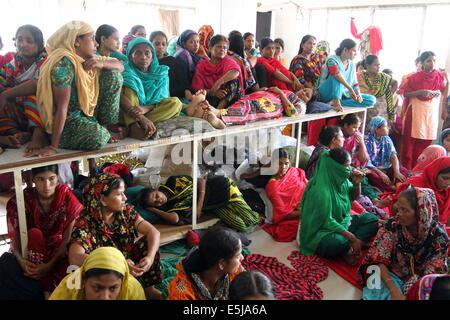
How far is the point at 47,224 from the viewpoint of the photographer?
252 centimetres

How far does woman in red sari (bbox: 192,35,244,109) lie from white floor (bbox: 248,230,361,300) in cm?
121

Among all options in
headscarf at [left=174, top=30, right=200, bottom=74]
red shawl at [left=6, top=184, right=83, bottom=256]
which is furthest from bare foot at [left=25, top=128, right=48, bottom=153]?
headscarf at [left=174, top=30, right=200, bottom=74]

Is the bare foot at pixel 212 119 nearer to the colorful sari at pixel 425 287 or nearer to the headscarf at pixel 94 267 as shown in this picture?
the headscarf at pixel 94 267

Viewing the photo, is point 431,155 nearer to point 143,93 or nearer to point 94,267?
point 143,93

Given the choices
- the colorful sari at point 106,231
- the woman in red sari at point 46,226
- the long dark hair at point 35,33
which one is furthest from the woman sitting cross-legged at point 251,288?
the long dark hair at point 35,33

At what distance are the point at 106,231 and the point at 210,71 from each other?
185 centimetres

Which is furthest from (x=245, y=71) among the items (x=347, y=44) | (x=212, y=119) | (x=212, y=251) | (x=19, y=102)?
(x=212, y=251)

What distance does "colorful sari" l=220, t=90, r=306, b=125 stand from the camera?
346 centimetres

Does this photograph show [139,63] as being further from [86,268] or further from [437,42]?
[437,42]

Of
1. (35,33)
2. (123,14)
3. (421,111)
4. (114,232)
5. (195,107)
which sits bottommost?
(114,232)

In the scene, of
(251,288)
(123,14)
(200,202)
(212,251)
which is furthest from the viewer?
(123,14)

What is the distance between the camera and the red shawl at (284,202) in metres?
3.40

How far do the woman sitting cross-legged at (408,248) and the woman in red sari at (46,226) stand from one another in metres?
1.93

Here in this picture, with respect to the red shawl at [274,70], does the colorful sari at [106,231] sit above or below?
below
